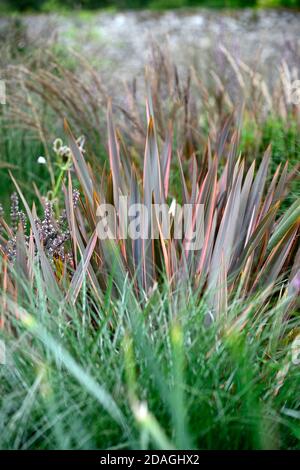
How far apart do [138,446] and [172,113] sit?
2.29 metres

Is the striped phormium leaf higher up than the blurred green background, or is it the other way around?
the blurred green background

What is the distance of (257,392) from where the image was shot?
1.64 meters

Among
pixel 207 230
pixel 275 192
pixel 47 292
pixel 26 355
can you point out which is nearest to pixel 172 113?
pixel 275 192

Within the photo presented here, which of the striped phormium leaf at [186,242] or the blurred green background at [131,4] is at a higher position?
the blurred green background at [131,4]

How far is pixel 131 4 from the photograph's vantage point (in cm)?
975

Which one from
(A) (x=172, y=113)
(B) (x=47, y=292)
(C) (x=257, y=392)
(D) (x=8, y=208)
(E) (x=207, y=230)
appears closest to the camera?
(C) (x=257, y=392)

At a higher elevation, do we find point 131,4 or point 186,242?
point 131,4

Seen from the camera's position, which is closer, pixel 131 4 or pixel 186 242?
pixel 186 242

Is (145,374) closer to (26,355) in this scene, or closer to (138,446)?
(138,446)

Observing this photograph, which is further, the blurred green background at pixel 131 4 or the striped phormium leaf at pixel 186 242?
the blurred green background at pixel 131 4

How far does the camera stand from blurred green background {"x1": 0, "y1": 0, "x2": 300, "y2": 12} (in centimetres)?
818

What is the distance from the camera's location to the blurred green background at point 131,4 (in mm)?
8180

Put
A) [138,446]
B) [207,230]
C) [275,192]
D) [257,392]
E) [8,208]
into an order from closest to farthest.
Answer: [138,446]
[257,392]
[207,230]
[275,192]
[8,208]

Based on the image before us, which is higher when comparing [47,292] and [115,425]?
[47,292]
